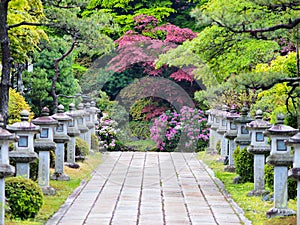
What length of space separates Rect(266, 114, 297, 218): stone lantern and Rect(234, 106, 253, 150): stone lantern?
3.47m

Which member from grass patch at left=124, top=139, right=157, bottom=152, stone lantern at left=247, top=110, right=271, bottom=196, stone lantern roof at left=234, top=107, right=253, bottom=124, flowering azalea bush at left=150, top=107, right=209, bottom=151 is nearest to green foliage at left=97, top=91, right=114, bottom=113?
grass patch at left=124, top=139, right=157, bottom=152

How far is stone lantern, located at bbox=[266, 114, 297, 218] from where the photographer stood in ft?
27.6

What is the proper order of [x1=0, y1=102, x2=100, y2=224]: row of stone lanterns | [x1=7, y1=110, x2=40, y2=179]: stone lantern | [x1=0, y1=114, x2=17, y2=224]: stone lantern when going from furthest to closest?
[x1=7, y1=110, x2=40, y2=179]: stone lantern
[x1=0, y1=102, x2=100, y2=224]: row of stone lanterns
[x1=0, y1=114, x2=17, y2=224]: stone lantern

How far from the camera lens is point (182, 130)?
20000 millimetres

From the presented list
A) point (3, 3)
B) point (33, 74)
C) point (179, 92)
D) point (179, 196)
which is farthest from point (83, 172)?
point (179, 92)

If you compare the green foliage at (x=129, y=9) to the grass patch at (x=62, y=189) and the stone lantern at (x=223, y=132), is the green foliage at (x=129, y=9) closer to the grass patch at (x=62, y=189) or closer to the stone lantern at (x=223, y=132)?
the grass patch at (x=62, y=189)

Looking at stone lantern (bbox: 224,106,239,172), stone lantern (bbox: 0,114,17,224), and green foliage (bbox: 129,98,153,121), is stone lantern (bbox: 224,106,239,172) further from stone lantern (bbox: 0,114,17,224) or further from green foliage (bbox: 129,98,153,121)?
green foliage (bbox: 129,98,153,121)

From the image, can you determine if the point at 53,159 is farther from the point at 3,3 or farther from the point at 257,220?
the point at 257,220

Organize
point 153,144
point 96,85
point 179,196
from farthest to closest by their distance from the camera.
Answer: point 96,85 < point 153,144 < point 179,196

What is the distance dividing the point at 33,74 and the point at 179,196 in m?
10.2

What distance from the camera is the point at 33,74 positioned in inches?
770

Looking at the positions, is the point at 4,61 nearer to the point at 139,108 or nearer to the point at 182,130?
the point at 182,130

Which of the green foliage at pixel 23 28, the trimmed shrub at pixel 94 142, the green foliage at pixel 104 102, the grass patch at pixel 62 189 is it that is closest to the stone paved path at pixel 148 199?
Answer: the grass patch at pixel 62 189

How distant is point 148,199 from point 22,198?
8.49ft
